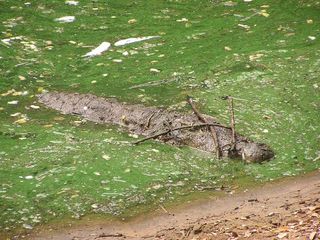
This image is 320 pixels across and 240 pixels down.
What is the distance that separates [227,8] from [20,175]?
186 inches

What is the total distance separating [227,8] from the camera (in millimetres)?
8711

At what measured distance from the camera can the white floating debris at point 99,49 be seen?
7535 millimetres

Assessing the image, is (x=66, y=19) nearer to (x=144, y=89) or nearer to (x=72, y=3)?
(x=72, y=3)

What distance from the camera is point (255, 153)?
5.45 metres

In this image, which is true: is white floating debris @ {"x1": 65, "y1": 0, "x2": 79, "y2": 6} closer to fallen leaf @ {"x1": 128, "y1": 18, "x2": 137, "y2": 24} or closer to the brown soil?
fallen leaf @ {"x1": 128, "y1": 18, "x2": 137, "y2": 24}

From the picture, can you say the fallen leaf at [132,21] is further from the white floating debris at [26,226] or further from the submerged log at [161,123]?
the white floating debris at [26,226]

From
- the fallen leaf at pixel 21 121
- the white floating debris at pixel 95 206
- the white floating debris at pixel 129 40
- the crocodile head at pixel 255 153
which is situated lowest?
the crocodile head at pixel 255 153

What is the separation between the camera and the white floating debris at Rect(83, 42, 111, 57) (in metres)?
7.53

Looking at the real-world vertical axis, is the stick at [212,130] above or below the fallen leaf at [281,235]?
below

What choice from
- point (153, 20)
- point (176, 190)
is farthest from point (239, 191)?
point (153, 20)

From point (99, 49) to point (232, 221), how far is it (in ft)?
12.7

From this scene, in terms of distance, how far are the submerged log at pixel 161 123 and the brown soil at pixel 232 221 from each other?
22.5 inches

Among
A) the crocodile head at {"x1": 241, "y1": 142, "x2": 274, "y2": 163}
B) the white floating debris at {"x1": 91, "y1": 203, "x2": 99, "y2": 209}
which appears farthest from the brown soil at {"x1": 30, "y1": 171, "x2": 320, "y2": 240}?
the crocodile head at {"x1": 241, "y1": 142, "x2": 274, "y2": 163}

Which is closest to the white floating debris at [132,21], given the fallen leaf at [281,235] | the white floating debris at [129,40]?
the white floating debris at [129,40]
